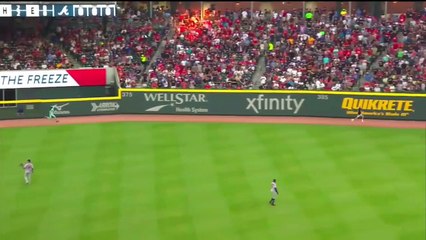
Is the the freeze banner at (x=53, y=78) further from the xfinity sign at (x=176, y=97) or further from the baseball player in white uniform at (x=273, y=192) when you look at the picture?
the baseball player in white uniform at (x=273, y=192)

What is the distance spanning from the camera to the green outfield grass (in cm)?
2238

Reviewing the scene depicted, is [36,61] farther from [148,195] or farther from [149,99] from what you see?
[148,195]

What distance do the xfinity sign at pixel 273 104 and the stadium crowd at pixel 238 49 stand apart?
1.20 metres

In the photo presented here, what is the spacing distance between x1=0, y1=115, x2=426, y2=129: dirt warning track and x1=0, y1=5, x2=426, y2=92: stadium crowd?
210cm

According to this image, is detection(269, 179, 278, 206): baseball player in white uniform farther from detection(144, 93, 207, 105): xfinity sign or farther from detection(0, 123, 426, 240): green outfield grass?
detection(144, 93, 207, 105): xfinity sign


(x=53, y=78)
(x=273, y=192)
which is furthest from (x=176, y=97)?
(x=273, y=192)

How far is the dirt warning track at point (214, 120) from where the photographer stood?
35.6m

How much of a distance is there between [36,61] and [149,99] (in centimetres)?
819

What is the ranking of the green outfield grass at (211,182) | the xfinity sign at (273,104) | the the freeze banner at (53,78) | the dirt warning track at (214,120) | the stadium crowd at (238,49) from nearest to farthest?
the green outfield grass at (211,182) → the dirt warning track at (214,120) → the xfinity sign at (273,104) → the the freeze banner at (53,78) → the stadium crowd at (238,49)

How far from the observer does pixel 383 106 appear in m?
36.4
